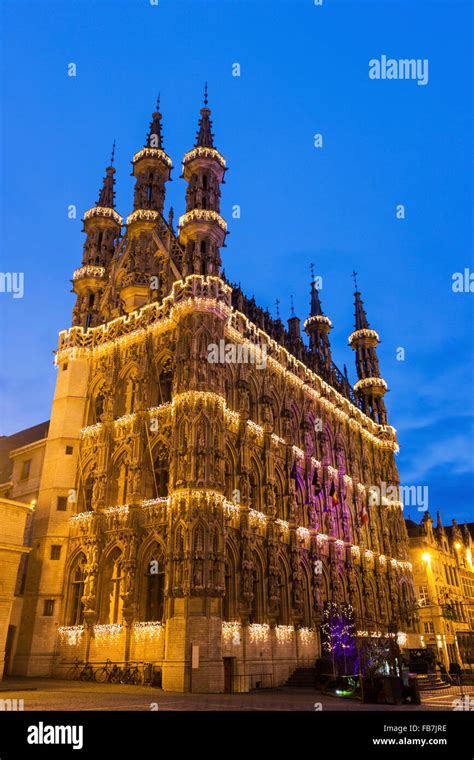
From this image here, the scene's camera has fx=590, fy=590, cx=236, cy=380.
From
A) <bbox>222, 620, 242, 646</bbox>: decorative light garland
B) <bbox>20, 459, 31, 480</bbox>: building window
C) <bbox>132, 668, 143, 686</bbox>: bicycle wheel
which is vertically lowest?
<bbox>132, 668, 143, 686</bbox>: bicycle wheel

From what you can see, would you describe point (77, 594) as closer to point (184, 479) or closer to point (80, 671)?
point (80, 671)

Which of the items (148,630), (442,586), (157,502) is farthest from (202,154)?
(442,586)

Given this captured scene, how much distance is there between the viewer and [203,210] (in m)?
37.6

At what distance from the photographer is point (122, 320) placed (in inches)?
1577

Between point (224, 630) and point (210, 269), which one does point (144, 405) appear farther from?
point (224, 630)

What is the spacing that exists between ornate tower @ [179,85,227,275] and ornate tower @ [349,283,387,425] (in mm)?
30050

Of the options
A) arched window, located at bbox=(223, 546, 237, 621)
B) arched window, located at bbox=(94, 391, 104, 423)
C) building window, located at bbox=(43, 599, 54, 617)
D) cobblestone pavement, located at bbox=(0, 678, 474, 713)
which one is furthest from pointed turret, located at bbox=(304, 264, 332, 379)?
cobblestone pavement, located at bbox=(0, 678, 474, 713)

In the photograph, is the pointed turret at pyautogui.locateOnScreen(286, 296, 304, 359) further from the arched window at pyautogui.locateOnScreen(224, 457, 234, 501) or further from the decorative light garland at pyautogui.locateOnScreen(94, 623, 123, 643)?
the decorative light garland at pyautogui.locateOnScreen(94, 623, 123, 643)

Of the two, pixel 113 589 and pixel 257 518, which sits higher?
pixel 257 518

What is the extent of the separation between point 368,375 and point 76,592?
39.6m

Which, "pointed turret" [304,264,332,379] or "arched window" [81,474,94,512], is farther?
"pointed turret" [304,264,332,379]

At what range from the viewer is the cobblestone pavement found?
18870 mm

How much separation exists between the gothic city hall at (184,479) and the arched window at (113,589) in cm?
9
